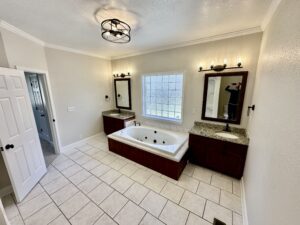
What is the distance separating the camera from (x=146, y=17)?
1.83 meters

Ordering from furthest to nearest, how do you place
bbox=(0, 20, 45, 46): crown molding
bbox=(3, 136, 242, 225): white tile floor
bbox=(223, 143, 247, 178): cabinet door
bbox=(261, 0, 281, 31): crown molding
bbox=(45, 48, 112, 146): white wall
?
bbox=(45, 48, 112, 146): white wall
bbox=(223, 143, 247, 178): cabinet door
bbox=(0, 20, 45, 46): crown molding
bbox=(3, 136, 242, 225): white tile floor
bbox=(261, 0, 281, 31): crown molding

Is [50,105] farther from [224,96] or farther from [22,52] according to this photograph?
[224,96]

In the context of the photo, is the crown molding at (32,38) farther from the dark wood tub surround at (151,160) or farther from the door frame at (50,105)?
the dark wood tub surround at (151,160)

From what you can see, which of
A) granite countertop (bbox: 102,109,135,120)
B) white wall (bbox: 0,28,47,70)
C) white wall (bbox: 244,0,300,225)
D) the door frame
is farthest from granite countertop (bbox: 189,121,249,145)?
white wall (bbox: 0,28,47,70)

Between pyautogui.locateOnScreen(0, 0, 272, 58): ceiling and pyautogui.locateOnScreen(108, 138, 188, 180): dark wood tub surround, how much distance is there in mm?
2383

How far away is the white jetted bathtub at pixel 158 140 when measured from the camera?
240 cm

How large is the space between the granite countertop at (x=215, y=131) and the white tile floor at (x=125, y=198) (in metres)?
0.77

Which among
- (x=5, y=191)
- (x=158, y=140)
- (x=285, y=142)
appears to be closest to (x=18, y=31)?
(x=5, y=191)

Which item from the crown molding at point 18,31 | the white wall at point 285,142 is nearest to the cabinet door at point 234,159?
the white wall at point 285,142

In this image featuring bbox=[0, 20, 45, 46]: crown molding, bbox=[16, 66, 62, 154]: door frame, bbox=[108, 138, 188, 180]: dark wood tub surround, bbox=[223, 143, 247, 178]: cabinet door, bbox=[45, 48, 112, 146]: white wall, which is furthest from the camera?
bbox=[45, 48, 112, 146]: white wall

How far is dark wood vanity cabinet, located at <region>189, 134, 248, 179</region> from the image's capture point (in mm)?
2180

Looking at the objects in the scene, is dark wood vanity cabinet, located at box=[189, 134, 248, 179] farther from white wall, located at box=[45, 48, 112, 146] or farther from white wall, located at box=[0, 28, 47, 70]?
white wall, located at box=[0, 28, 47, 70]

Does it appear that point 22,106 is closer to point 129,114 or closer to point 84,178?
point 84,178

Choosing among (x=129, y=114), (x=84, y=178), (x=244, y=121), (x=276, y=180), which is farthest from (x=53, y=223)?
(x=244, y=121)
